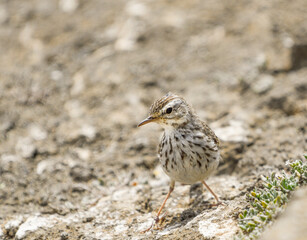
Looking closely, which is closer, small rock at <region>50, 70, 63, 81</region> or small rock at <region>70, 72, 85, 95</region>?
small rock at <region>70, 72, 85, 95</region>

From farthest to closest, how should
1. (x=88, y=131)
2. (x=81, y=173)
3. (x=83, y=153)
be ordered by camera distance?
(x=88, y=131) → (x=83, y=153) → (x=81, y=173)

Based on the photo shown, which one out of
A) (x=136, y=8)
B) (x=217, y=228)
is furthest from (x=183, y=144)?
(x=136, y=8)

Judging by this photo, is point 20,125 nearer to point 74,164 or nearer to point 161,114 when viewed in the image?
point 74,164

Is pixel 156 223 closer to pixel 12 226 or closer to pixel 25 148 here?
pixel 12 226

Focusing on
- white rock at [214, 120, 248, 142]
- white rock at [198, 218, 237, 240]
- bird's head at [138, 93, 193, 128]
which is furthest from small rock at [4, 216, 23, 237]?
white rock at [214, 120, 248, 142]

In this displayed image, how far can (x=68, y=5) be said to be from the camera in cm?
1052

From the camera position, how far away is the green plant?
4.15 meters

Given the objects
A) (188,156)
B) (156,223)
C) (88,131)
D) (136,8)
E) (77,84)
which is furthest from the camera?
(136,8)

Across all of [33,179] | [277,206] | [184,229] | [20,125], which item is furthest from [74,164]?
[277,206]

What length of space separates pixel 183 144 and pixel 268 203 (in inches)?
62.4

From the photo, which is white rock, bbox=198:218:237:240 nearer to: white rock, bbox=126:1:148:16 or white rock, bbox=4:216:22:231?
white rock, bbox=4:216:22:231

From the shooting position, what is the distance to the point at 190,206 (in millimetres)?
5898

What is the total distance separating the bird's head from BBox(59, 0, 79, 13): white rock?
5.78 meters

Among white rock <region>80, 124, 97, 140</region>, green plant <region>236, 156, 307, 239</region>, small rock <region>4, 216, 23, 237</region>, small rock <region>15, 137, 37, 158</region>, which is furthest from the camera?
white rock <region>80, 124, 97, 140</region>
